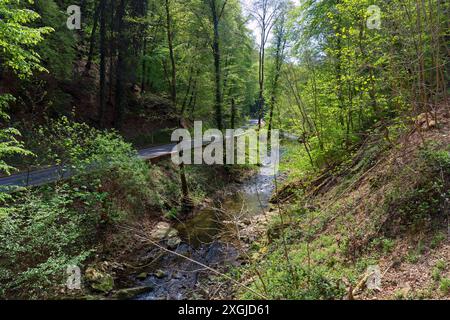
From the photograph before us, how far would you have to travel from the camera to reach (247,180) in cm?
1692

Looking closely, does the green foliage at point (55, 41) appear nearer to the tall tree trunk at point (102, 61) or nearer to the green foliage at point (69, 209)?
the tall tree trunk at point (102, 61)

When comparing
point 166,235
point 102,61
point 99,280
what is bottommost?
point 99,280

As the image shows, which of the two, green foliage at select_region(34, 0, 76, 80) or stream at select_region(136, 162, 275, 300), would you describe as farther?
green foliage at select_region(34, 0, 76, 80)

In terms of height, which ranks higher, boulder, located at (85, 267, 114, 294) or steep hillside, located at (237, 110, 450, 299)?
steep hillside, located at (237, 110, 450, 299)

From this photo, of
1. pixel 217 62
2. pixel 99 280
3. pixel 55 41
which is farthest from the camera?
pixel 217 62

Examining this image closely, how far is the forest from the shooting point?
16.1 ft

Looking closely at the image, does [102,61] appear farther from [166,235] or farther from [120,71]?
[166,235]

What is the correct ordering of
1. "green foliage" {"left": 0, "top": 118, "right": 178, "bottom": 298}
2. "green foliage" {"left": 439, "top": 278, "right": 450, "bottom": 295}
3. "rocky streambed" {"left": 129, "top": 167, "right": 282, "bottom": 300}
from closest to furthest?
"green foliage" {"left": 439, "top": 278, "right": 450, "bottom": 295}, "green foliage" {"left": 0, "top": 118, "right": 178, "bottom": 298}, "rocky streambed" {"left": 129, "top": 167, "right": 282, "bottom": 300}

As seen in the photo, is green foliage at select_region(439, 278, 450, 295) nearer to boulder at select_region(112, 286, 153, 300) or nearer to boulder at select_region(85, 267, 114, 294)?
boulder at select_region(112, 286, 153, 300)

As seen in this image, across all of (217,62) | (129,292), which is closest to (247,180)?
(217,62)

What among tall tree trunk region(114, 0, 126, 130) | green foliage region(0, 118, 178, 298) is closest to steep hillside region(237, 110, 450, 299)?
green foliage region(0, 118, 178, 298)

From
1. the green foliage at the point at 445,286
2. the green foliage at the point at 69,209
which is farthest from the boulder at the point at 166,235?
the green foliage at the point at 445,286

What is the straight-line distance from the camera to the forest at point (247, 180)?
16.1 feet

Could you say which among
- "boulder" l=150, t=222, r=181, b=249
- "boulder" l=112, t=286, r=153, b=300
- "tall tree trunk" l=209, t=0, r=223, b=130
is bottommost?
"boulder" l=112, t=286, r=153, b=300
